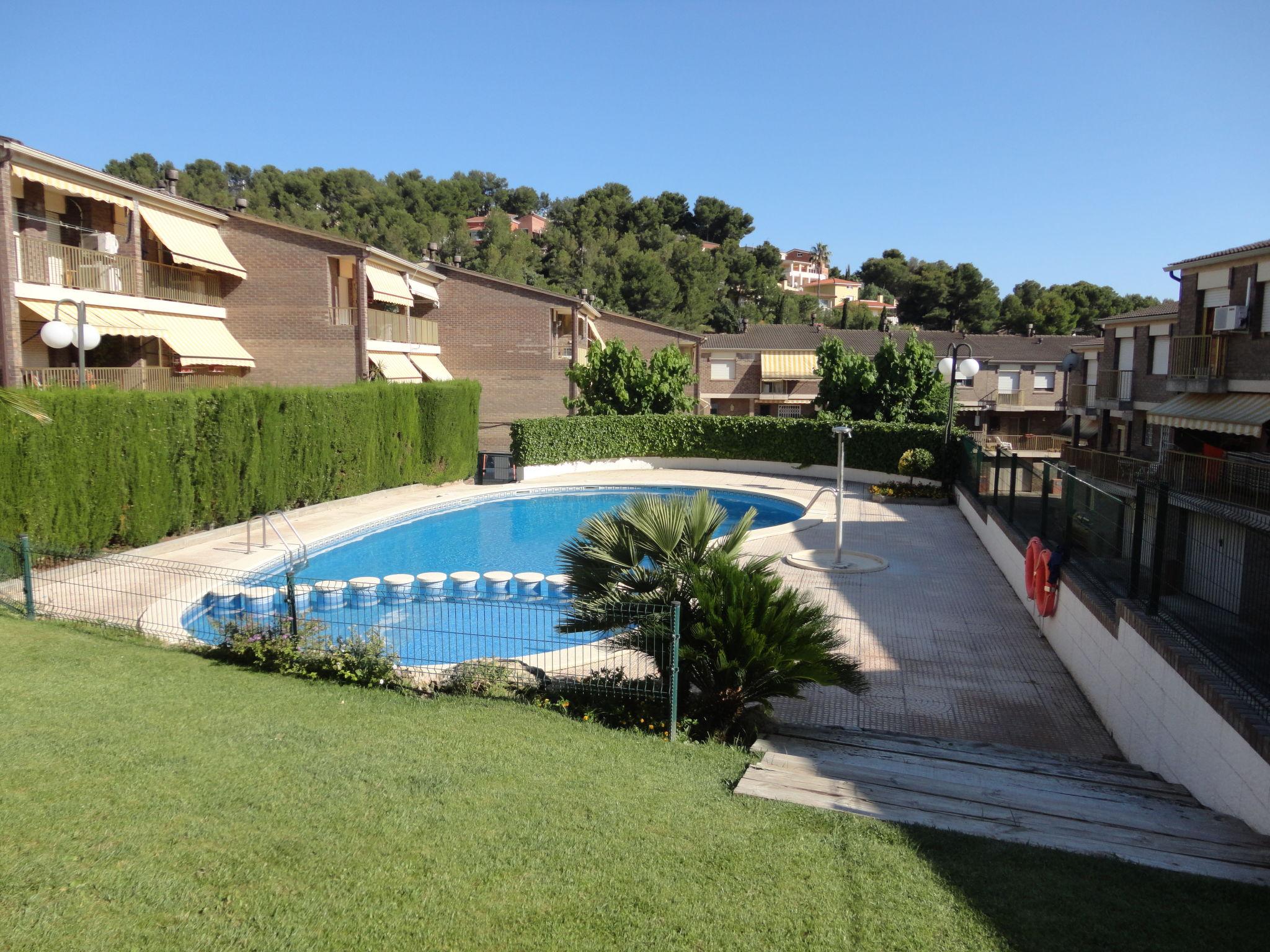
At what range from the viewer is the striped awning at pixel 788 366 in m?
54.8

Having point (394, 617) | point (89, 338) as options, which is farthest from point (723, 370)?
point (394, 617)

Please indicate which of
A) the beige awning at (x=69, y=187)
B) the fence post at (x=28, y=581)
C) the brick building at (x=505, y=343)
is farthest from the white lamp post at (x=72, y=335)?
the brick building at (x=505, y=343)

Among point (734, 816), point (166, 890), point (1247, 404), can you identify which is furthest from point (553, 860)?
point (1247, 404)

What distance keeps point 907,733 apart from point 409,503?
719 inches

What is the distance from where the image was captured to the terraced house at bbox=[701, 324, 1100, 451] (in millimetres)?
54625

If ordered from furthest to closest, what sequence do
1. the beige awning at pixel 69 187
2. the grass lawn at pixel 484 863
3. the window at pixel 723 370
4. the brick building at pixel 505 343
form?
the window at pixel 723 370, the brick building at pixel 505 343, the beige awning at pixel 69 187, the grass lawn at pixel 484 863

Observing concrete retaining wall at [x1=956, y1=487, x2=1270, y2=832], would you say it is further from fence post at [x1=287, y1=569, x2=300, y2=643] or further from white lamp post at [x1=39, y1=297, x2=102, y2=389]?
white lamp post at [x1=39, y1=297, x2=102, y2=389]

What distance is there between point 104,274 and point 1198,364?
28.0 metres

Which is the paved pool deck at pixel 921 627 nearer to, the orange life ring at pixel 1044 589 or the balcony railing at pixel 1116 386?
the orange life ring at pixel 1044 589

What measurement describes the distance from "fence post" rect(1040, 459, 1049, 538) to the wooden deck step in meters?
5.49

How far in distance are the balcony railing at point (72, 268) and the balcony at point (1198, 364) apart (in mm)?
27627

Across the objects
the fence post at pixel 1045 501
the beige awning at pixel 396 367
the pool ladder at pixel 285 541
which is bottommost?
the pool ladder at pixel 285 541

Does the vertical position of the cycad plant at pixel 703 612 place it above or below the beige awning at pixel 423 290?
below

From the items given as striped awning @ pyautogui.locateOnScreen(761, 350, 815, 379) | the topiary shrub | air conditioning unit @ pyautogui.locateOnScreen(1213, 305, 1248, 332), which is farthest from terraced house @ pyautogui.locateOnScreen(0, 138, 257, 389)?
striped awning @ pyautogui.locateOnScreen(761, 350, 815, 379)
